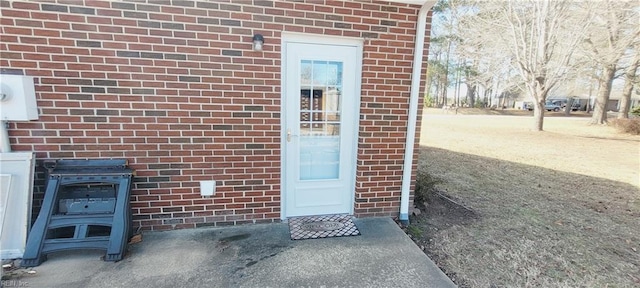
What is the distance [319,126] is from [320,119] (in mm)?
75

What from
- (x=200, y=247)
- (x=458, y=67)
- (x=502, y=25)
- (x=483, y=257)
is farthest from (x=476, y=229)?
(x=458, y=67)

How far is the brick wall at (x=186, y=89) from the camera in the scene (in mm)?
2291

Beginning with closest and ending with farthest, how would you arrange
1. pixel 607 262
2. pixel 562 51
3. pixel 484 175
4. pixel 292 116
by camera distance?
pixel 607 262 < pixel 292 116 < pixel 484 175 < pixel 562 51

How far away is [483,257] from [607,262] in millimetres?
1131

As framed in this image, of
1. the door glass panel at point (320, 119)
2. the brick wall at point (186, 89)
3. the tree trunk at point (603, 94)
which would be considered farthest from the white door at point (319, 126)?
the tree trunk at point (603, 94)

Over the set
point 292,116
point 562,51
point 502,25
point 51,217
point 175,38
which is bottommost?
point 51,217

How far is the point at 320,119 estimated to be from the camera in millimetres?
2936

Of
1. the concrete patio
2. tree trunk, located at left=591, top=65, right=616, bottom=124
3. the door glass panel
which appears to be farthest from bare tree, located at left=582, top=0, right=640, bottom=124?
the concrete patio

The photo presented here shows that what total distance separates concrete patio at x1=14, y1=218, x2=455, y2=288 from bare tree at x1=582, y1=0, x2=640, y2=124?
1147 cm

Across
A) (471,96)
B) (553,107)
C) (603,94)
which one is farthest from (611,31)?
(553,107)

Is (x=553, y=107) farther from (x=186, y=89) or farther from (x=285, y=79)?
(x=186, y=89)

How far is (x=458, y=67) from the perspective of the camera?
96.7 feet

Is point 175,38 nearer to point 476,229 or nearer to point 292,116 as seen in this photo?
point 292,116

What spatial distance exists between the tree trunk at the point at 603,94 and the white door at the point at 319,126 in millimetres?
17319
